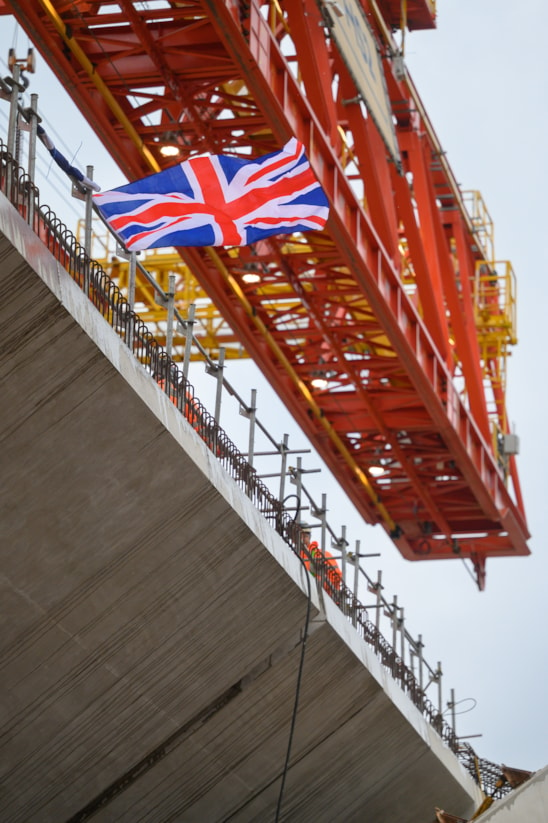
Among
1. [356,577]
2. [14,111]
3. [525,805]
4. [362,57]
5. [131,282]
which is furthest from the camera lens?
[362,57]

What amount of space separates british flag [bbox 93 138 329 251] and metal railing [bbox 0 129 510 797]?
1198 mm

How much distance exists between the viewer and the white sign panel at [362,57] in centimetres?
3291

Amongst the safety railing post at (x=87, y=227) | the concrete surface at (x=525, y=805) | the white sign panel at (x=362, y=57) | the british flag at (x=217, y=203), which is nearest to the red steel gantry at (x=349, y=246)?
the white sign panel at (x=362, y=57)

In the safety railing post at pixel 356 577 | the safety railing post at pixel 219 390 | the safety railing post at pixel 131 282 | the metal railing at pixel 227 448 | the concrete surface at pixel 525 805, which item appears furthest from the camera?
the safety railing post at pixel 356 577

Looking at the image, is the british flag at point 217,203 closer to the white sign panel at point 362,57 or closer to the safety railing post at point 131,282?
the safety railing post at point 131,282

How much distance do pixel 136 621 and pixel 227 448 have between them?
2.50m

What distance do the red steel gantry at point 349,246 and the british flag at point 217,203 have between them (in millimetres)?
7407

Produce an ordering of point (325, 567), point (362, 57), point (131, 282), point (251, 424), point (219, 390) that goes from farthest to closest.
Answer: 1. point (362, 57)
2. point (325, 567)
3. point (251, 424)
4. point (219, 390)
5. point (131, 282)

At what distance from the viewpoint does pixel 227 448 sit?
20906 mm

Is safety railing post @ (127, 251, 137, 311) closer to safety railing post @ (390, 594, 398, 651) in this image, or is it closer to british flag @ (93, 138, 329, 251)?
british flag @ (93, 138, 329, 251)

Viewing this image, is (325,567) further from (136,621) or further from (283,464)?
(136,621)

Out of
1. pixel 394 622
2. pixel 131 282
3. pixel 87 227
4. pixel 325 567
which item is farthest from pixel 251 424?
pixel 394 622

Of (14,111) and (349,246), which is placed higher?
(349,246)

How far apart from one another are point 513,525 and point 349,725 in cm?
2400
